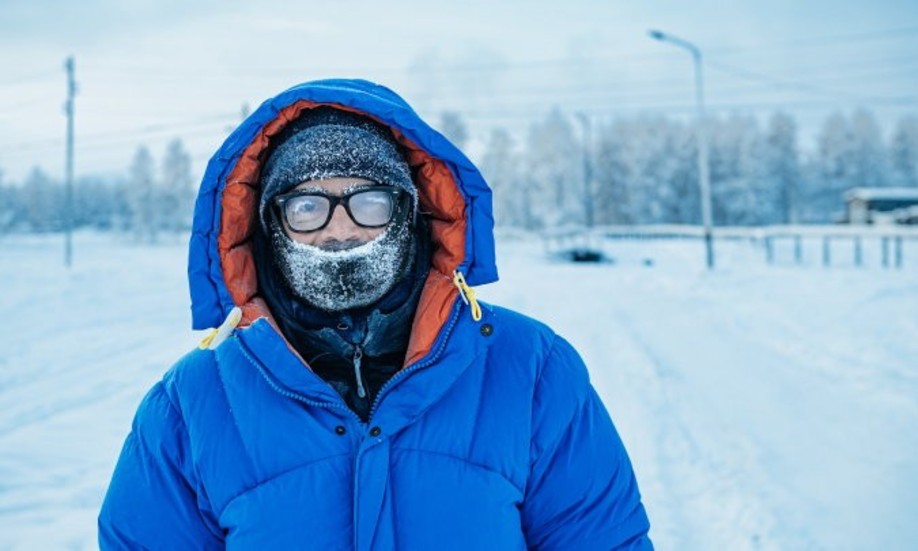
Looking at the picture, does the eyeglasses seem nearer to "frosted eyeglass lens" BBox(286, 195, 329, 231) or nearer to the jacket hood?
"frosted eyeglass lens" BBox(286, 195, 329, 231)

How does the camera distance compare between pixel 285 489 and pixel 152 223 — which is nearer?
pixel 285 489

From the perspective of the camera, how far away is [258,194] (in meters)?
2.00

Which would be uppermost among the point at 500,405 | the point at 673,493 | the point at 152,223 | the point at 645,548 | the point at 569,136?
the point at 569,136

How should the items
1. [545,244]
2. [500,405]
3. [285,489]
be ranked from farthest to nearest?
[545,244]
[500,405]
[285,489]

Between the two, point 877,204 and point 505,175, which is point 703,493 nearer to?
point 877,204

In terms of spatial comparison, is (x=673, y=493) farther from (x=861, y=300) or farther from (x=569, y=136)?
(x=569, y=136)

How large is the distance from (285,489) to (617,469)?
87 centimetres

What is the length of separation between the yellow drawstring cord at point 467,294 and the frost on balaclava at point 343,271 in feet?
0.59

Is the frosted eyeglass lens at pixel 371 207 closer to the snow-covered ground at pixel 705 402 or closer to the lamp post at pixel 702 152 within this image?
the snow-covered ground at pixel 705 402

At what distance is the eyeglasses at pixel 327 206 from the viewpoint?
5.83 ft

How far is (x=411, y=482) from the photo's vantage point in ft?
5.06

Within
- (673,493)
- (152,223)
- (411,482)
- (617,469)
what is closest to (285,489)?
(411,482)

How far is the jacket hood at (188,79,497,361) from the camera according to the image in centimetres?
180

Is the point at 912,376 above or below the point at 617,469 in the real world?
below
